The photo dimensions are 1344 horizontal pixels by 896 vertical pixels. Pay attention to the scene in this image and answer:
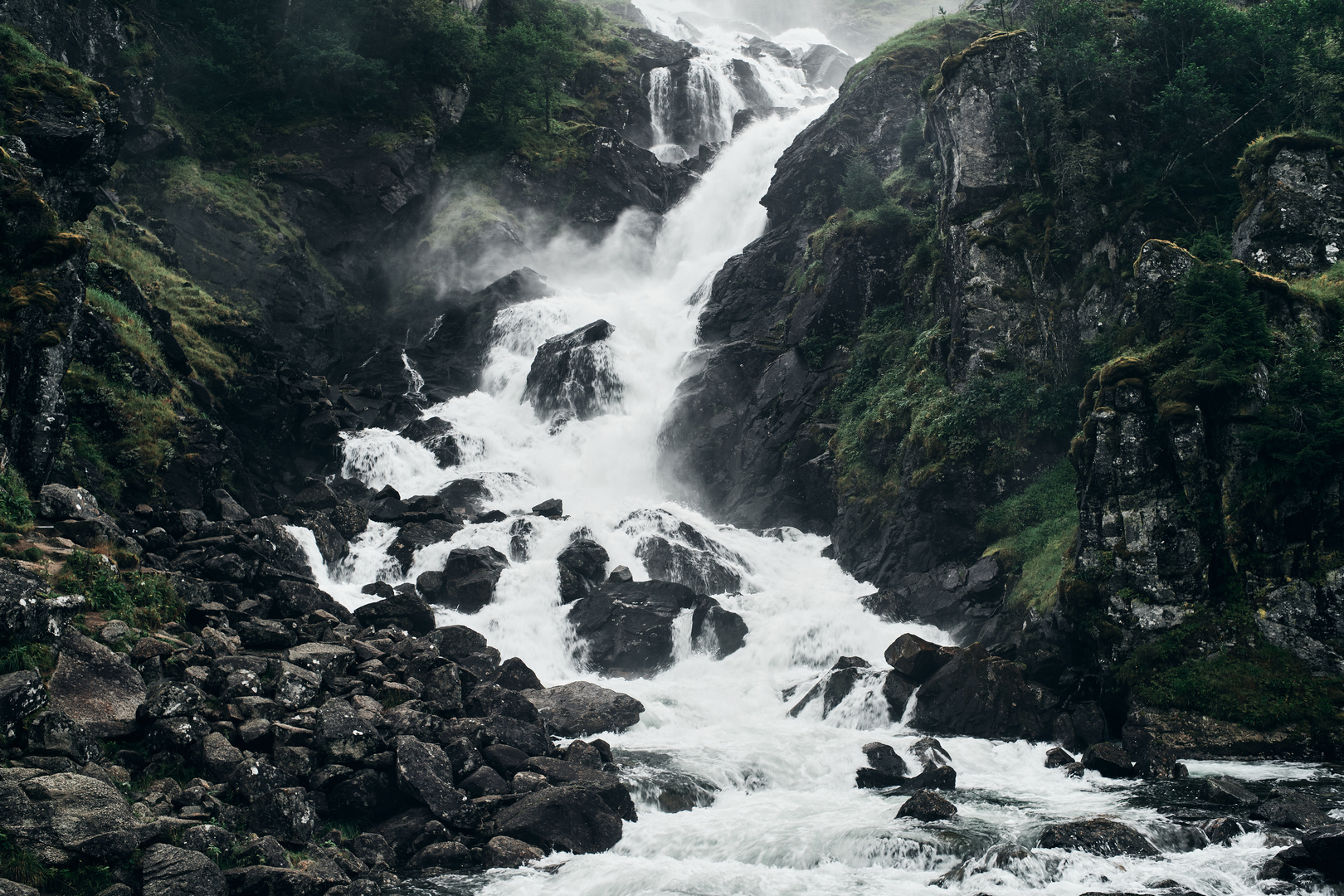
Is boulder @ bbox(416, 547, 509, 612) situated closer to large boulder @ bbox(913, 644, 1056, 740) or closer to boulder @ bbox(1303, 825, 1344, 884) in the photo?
large boulder @ bbox(913, 644, 1056, 740)

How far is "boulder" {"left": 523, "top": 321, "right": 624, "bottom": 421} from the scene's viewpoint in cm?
3959

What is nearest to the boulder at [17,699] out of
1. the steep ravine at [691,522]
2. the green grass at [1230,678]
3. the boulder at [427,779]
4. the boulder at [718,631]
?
the steep ravine at [691,522]

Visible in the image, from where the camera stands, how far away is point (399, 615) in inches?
812

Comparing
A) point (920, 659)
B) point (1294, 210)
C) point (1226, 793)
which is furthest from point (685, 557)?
point (1294, 210)

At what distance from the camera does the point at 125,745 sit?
37.6ft

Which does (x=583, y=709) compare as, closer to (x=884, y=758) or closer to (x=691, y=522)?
(x=884, y=758)

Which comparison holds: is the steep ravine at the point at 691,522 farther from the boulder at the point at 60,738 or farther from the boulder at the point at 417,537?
the boulder at the point at 417,537

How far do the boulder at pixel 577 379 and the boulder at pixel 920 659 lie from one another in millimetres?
22936

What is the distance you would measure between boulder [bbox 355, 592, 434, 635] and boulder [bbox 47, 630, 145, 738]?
24.6 feet

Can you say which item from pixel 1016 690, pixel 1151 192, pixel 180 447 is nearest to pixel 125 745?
pixel 180 447

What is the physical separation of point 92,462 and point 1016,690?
23682mm

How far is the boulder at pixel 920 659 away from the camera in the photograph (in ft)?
63.5

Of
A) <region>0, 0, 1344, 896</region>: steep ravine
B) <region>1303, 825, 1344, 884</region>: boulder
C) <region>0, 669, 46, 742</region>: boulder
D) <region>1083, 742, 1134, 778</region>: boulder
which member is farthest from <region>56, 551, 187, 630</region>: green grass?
<region>1303, 825, 1344, 884</region>: boulder

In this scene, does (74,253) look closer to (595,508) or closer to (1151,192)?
(595,508)
